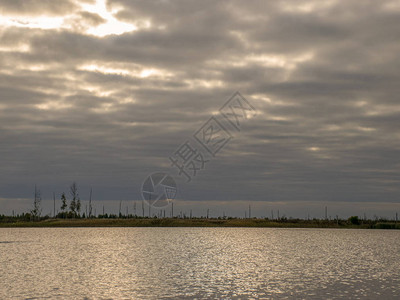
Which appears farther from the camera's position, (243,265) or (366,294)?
(243,265)

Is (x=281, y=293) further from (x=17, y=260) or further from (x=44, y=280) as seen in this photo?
(x=17, y=260)

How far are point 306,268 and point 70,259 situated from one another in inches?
1515

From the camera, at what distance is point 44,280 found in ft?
170

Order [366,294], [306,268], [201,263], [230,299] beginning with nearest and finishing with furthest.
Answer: [230,299], [366,294], [306,268], [201,263]

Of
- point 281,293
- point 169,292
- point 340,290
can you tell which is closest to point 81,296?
point 169,292

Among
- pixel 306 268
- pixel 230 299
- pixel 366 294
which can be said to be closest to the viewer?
pixel 230 299

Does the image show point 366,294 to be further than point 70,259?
No

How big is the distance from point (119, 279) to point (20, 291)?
493 inches

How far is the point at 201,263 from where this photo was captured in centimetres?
7338

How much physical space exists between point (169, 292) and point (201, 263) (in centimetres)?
2869

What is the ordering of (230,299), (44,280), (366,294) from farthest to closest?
1. (44,280)
2. (366,294)
3. (230,299)

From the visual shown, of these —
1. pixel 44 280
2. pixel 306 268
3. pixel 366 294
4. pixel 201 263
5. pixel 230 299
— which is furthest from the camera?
pixel 201 263

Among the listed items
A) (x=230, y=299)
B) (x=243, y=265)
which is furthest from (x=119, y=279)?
(x=243, y=265)

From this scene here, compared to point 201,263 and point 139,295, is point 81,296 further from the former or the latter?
point 201,263
